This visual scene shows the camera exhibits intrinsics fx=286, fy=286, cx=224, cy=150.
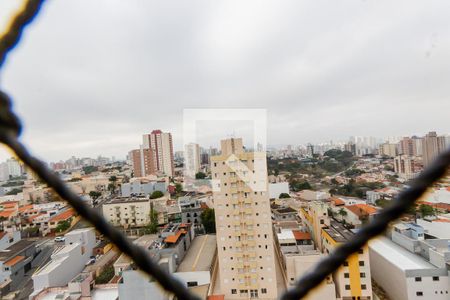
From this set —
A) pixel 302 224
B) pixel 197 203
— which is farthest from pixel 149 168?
pixel 302 224

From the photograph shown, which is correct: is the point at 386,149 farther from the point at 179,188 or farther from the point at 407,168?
the point at 179,188

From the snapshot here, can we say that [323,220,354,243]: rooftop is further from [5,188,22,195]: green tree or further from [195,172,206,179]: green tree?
[5,188,22,195]: green tree

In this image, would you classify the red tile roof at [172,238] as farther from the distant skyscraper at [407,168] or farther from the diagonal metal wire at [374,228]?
the diagonal metal wire at [374,228]

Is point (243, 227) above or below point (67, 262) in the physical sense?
above

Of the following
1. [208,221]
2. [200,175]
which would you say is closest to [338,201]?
[208,221]

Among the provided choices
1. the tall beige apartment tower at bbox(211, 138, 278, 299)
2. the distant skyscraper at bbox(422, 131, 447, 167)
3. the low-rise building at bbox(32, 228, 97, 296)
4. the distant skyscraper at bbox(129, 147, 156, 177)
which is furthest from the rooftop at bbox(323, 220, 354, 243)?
the distant skyscraper at bbox(129, 147, 156, 177)

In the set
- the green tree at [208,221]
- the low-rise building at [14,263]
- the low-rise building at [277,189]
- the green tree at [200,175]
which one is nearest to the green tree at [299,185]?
the low-rise building at [277,189]
